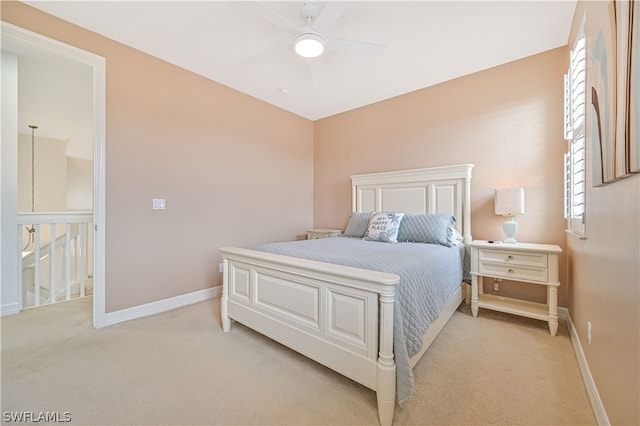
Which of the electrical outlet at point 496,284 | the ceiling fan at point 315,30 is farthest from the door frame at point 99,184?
the electrical outlet at point 496,284

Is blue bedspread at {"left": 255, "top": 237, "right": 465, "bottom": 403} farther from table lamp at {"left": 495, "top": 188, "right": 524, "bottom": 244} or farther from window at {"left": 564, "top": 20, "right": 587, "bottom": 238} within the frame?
window at {"left": 564, "top": 20, "right": 587, "bottom": 238}

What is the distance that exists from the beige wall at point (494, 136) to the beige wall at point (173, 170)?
1879mm

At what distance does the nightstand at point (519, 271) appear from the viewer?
2.32m

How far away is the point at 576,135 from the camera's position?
2121 millimetres

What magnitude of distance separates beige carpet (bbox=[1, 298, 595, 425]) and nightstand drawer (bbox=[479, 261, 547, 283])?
48 cm

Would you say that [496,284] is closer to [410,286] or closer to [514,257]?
[514,257]

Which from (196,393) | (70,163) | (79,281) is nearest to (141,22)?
(196,393)

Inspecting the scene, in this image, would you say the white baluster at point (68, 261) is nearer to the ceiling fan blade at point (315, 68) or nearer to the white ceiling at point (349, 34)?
the white ceiling at point (349, 34)

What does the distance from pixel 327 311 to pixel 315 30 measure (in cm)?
211

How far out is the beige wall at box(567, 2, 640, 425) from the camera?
3.24ft

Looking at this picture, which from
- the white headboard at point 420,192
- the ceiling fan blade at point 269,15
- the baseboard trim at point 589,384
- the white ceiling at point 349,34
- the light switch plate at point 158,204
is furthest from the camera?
the white headboard at point 420,192

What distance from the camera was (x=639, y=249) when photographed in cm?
94

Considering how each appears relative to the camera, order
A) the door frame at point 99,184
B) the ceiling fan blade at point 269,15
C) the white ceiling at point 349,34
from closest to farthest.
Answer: the ceiling fan blade at point 269,15 < the white ceiling at point 349,34 < the door frame at point 99,184

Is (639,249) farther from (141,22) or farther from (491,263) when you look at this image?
(141,22)
